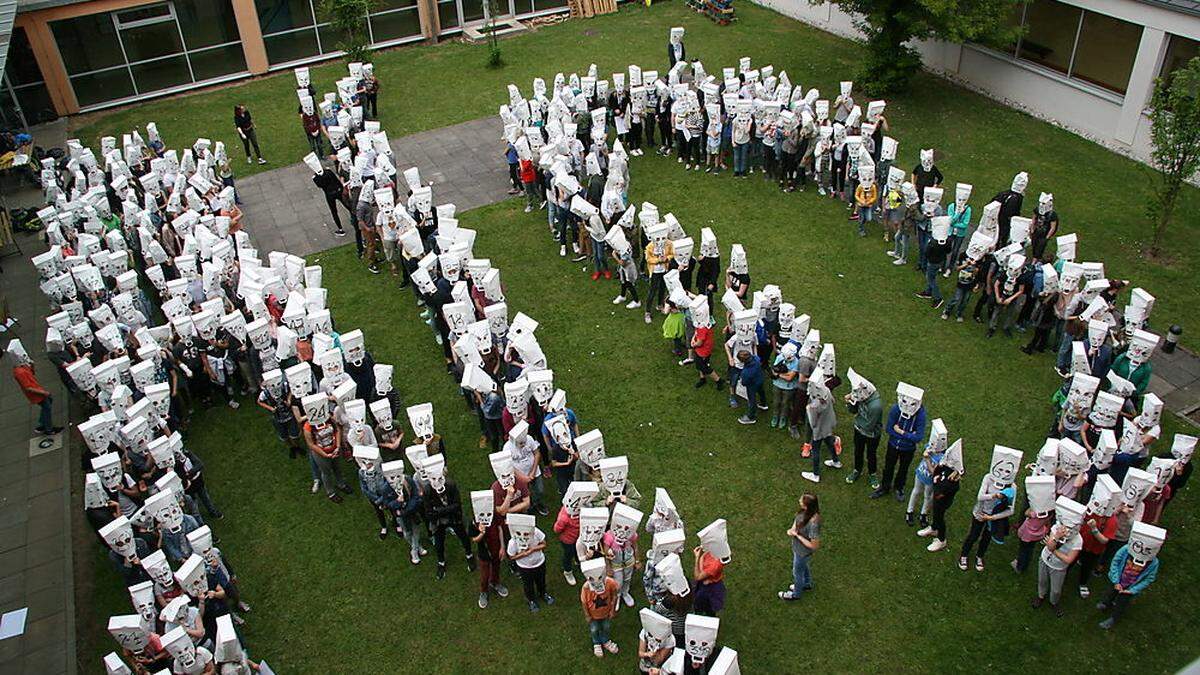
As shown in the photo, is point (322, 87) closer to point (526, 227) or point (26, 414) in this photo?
point (526, 227)

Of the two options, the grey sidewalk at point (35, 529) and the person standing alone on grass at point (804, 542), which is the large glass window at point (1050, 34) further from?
the grey sidewalk at point (35, 529)

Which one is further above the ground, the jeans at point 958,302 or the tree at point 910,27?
the tree at point 910,27

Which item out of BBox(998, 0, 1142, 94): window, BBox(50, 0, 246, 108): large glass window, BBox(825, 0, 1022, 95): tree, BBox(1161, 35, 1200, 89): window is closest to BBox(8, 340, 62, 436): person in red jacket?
BBox(50, 0, 246, 108): large glass window

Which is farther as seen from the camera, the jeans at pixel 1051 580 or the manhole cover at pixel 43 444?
the manhole cover at pixel 43 444

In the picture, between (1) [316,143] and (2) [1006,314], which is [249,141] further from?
(2) [1006,314]

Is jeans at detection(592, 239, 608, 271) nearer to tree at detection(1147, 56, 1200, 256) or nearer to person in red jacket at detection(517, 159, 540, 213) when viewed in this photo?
person in red jacket at detection(517, 159, 540, 213)

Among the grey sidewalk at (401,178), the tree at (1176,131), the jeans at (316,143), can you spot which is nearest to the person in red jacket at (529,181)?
the grey sidewalk at (401,178)
